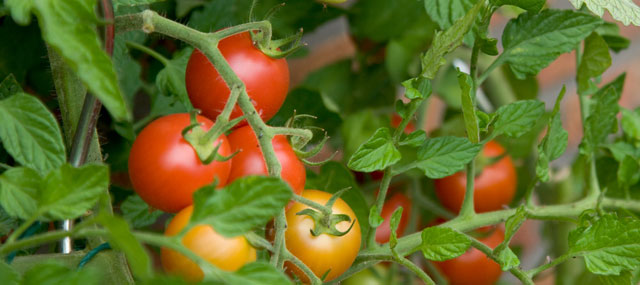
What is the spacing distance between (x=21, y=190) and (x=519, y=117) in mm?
304

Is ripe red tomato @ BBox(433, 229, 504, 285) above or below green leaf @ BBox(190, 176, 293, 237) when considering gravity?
below

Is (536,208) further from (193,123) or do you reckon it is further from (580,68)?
(193,123)

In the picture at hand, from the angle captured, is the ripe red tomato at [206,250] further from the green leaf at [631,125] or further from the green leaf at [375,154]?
the green leaf at [631,125]

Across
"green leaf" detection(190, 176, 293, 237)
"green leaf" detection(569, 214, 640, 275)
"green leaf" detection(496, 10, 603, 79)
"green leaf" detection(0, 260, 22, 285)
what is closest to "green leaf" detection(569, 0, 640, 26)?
"green leaf" detection(496, 10, 603, 79)

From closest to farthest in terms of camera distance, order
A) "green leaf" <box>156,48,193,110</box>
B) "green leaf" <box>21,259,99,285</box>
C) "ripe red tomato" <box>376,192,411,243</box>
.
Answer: "green leaf" <box>21,259,99,285</box>, "green leaf" <box>156,48,193,110</box>, "ripe red tomato" <box>376,192,411,243</box>

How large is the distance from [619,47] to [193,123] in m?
0.41

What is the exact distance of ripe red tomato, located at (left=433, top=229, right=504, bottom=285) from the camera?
0.66 meters

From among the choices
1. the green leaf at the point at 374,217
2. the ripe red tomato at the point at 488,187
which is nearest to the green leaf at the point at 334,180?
the green leaf at the point at 374,217

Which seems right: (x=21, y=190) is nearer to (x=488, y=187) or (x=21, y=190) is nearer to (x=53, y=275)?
(x=53, y=275)

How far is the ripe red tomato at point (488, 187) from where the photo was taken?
0.65m

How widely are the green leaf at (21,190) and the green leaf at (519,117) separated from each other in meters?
0.28

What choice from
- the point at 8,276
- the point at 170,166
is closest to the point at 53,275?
the point at 8,276

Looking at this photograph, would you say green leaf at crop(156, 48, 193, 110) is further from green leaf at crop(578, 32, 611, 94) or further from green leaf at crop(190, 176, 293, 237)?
green leaf at crop(578, 32, 611, 94)

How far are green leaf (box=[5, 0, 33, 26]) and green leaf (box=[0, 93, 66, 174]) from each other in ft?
0.17
